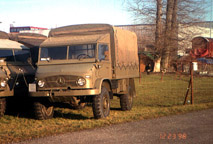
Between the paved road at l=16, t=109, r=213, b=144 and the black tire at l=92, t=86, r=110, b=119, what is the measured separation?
3.70ft

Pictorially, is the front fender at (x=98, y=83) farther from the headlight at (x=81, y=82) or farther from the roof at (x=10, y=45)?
the roof at (x=10, y=45)

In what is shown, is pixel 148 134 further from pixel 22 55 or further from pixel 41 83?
pixel 22 55

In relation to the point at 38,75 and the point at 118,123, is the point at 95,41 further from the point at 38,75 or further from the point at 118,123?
the point at 118,123

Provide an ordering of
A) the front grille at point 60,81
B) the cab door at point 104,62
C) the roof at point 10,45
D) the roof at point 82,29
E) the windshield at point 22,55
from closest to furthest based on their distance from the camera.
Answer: the front grille at point 60,81 < the cab door at point 104,62 < the roof at point 82,29 < the roof at point 10,45 < the windshield at point 22,55

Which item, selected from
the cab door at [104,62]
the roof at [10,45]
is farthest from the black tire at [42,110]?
the roof at [10,45]

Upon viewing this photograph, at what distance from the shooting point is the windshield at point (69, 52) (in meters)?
11.1

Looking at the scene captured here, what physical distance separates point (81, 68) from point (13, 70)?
2588mm

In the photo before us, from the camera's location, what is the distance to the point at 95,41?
1112 cm

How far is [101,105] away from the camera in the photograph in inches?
418

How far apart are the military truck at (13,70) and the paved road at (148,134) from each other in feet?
11.8

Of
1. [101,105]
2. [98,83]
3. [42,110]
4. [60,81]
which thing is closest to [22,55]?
[42,110]

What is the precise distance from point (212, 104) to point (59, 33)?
6.53m

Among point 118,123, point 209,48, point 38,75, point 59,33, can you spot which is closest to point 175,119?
point 118,123

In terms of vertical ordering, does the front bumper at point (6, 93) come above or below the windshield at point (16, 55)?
below
